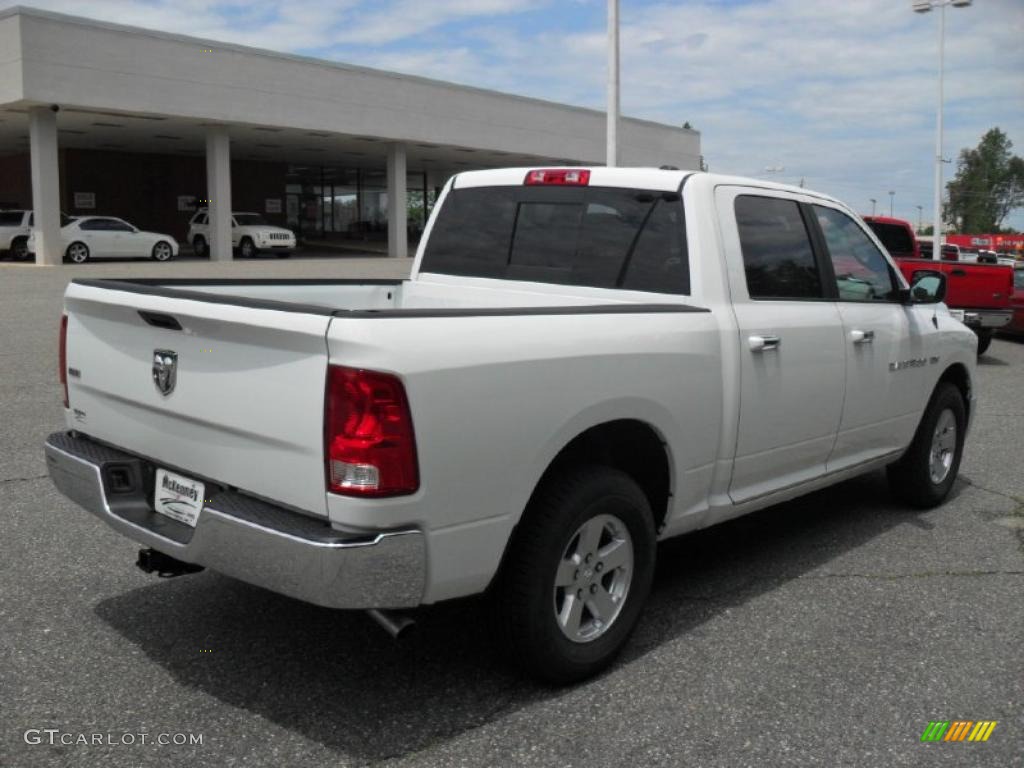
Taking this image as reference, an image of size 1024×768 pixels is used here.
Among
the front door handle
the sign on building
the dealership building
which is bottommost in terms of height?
the front door handle

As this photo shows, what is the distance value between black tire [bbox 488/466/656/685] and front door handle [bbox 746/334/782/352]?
940 mm

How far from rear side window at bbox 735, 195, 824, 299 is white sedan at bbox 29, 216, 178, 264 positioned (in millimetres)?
29872

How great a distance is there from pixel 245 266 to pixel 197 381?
30371 mm

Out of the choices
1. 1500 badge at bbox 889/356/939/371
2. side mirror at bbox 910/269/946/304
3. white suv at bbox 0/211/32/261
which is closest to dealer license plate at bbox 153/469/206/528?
1500 badge at bbox 889/356/939/371

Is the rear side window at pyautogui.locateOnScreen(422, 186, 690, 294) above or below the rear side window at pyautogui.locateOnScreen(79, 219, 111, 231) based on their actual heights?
below

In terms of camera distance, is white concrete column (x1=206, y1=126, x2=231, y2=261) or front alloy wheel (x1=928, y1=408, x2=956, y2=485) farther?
white concrete column (x1=206, y1=126, x2=231, y2=261)

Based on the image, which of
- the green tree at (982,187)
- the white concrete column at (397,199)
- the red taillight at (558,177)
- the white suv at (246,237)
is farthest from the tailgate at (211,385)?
the green tree at (982,187)

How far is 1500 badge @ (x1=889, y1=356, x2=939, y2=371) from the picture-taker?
217 inches

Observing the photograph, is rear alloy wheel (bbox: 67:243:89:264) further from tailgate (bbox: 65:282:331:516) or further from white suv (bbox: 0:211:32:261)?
tailgate (bbox: 65:282:331:516)

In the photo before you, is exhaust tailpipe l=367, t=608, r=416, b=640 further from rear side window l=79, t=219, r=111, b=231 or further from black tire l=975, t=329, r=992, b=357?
rear side window l=79, t=219, r=111, b=231

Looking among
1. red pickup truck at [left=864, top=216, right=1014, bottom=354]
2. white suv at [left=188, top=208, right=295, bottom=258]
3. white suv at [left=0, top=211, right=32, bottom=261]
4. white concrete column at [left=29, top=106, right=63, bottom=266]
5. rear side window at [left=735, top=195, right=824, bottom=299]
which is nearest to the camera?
rear side window at [left=735, top=195, right=824, bottom=299]

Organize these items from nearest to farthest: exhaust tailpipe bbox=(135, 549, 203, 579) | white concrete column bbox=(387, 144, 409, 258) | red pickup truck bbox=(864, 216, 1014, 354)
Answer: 1. exhaust tailpipe bbox=(135, 549, 203, 579)
2. red pickup truck bbox=(864, 216, 1014, 354)
3. white concrete column bbox=(387, 144, 409, 258)

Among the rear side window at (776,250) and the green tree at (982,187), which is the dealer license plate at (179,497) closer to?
the rear side window at (776,250)

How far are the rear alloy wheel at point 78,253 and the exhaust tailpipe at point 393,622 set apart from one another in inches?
1243
